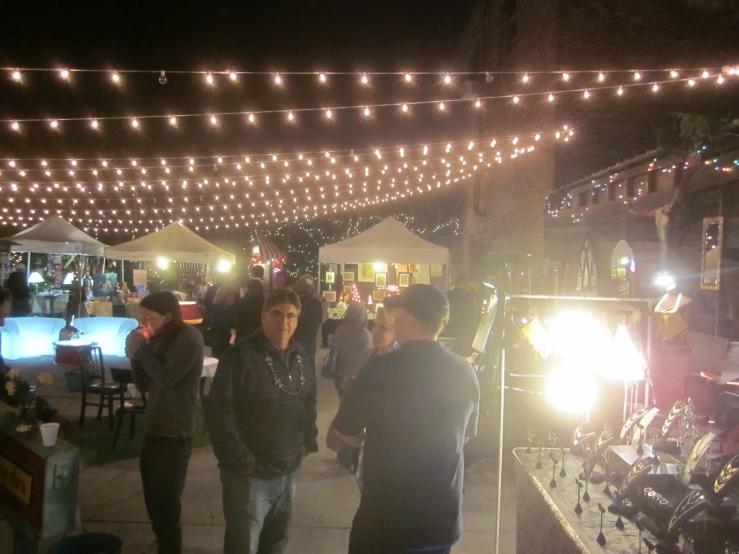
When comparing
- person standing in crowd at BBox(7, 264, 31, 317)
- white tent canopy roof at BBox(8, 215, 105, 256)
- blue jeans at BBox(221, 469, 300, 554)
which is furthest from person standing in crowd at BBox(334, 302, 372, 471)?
person standing in crowd at BBox(7, 264, 31, 317)

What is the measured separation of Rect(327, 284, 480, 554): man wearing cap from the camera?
6.44ft

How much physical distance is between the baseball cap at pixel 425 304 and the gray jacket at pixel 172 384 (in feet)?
5.25

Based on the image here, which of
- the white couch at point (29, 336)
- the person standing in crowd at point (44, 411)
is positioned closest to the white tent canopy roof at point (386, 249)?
the white couch at point (29, 336)

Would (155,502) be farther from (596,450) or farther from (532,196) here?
(532,196)

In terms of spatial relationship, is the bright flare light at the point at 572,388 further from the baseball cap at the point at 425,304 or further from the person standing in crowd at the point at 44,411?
the person standing in crowd at the point at 44,411

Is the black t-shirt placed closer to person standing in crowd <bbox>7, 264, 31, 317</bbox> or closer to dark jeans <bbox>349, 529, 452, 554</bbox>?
dark jeans <bbox>349, 529, 452, 554</bbox>

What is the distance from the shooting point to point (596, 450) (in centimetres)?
275

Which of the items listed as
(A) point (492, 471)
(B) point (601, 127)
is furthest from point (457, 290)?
(B) point (601, 127)

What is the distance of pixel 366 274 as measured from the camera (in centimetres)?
1250

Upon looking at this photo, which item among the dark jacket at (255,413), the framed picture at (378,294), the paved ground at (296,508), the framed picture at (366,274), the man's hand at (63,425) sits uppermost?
the framed picture at (366,274)

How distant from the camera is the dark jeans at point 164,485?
3.05m

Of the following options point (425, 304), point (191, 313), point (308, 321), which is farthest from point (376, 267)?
point (425, 304)

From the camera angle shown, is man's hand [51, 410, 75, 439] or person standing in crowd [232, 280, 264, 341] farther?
person standing in crowd [232, 280, 264, 341]

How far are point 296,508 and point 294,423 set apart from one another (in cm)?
215
